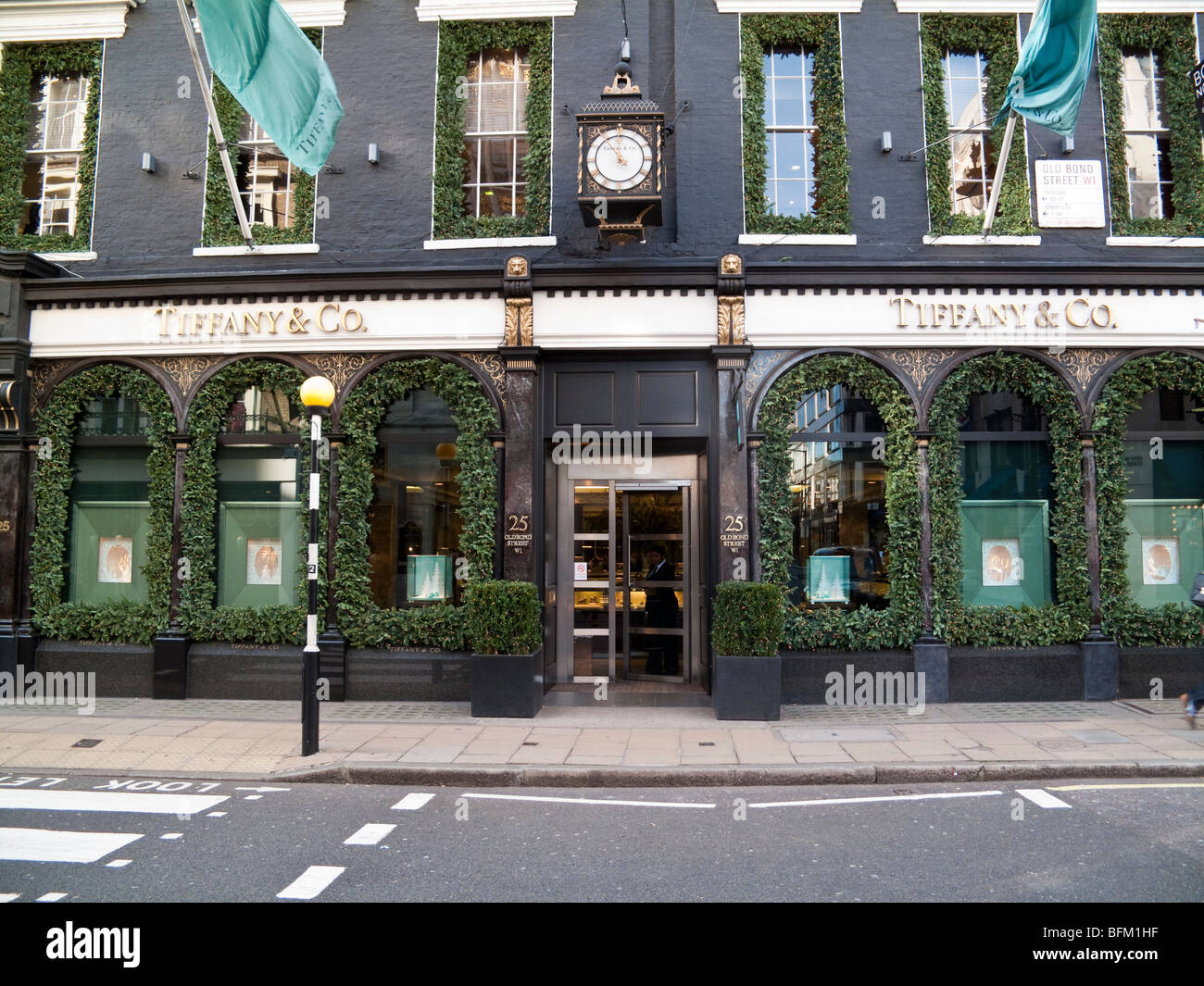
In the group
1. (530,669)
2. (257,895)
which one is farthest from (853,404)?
(257,895)

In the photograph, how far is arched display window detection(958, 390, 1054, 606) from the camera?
1056cm

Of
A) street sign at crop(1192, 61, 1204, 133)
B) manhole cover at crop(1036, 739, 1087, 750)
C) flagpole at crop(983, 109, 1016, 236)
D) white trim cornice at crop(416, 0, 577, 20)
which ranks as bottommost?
manhole cover at crop(1036, 739, 1087, 750)

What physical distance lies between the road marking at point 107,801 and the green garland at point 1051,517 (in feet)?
27.8

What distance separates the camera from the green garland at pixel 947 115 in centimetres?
1070

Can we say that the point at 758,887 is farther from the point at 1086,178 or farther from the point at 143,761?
the point at 1086,178

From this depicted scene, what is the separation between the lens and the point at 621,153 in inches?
396

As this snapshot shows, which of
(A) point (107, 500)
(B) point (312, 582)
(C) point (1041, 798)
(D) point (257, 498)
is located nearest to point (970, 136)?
(C) point (1041, 798)

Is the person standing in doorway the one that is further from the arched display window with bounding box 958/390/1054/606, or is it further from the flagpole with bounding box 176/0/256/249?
the flagpole with bounding box 176/0/256/249

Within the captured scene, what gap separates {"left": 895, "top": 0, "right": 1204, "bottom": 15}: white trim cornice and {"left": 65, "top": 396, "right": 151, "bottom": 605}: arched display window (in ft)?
40.1

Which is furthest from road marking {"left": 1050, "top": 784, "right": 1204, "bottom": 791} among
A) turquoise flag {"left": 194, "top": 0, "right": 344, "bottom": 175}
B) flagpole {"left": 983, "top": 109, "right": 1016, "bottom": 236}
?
turquoise flag {"left": 194, "top": 0, "right": 344, "bottom": 175}

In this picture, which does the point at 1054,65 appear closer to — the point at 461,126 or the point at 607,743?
the point at 461,126

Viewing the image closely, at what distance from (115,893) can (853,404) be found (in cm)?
931

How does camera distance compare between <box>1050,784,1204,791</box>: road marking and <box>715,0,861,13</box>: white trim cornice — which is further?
<box>715,0,861,13</box>: white trim cornice

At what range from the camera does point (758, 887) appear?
476cm
